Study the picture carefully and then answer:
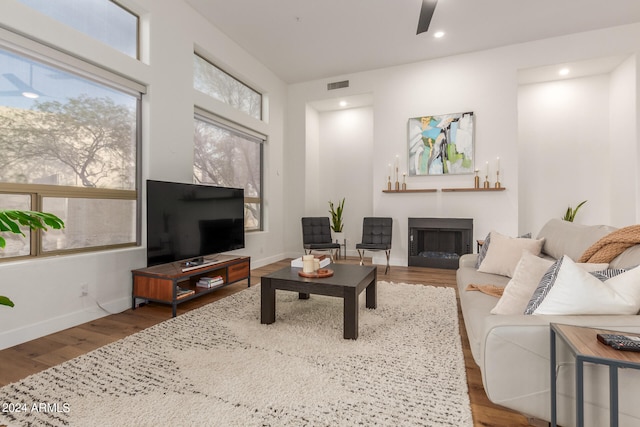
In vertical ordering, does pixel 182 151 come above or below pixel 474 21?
below

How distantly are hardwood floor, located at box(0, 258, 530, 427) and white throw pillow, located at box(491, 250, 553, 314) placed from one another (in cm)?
47

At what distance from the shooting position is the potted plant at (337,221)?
19.8 ft

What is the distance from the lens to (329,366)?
1929 millimetres

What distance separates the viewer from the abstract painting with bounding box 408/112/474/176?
4.97 m

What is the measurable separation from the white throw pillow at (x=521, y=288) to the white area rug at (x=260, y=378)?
493mm

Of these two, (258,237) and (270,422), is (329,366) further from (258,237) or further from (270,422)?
(258,237)

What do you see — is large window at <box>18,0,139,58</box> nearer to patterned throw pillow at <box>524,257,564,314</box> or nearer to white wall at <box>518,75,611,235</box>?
patterned throw pillow at <box>524,257,564,314</box>

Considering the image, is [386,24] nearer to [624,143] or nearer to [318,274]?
[318,274]

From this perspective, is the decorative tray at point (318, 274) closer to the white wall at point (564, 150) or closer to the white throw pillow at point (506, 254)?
the white throw pillow at point (506, 254)

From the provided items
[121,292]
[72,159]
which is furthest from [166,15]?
[121,292]

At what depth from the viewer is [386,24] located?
4164mm

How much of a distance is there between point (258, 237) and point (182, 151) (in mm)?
1971

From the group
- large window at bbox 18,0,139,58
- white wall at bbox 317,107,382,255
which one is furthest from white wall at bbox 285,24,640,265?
large window at bbox 18,0,139,58

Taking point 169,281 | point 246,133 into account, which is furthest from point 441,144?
point 169,281
